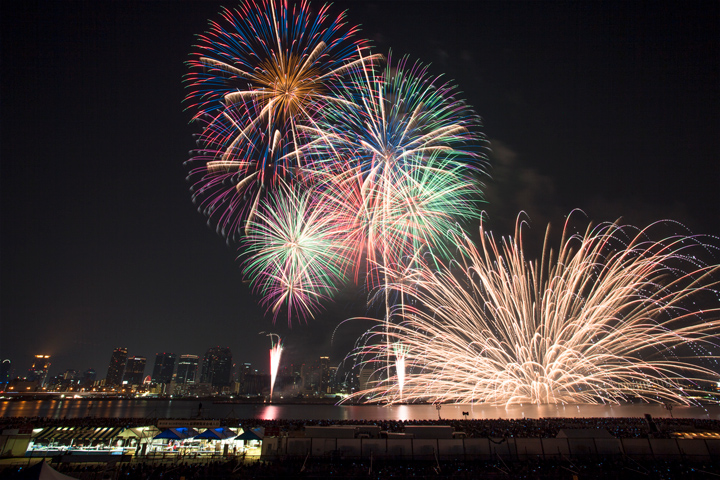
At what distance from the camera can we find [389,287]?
1193 inches

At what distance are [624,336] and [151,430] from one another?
1284 inches

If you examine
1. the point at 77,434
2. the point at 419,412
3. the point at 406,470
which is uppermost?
the point at 419,412

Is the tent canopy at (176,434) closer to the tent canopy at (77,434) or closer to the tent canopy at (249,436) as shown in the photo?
the tent canopy at (249,436)

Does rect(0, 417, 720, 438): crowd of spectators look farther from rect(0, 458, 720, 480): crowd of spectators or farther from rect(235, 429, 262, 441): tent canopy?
rect(0, 458, 720, 480): crowd of spectators

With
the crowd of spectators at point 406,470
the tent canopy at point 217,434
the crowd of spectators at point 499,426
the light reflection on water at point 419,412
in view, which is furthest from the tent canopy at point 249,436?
the light reflection on water at point 419,412

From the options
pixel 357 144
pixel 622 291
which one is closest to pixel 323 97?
pixel 357 144

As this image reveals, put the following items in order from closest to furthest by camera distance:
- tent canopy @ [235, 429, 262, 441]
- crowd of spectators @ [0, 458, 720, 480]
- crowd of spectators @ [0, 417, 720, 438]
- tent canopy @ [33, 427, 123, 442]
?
crowd of spectators @ [0, 458, 720, 480] → tent canopy @ [235, 429, 262, 441] → tent canopy @ [33, 427, 123, 442] → crowd of spectators @ [0, 417, 720, 438]

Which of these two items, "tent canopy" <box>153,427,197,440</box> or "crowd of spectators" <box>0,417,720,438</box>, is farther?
"crowd of spectators" <box>0,417,720,438</box>

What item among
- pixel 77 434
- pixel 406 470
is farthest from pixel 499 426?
pixel 77 434

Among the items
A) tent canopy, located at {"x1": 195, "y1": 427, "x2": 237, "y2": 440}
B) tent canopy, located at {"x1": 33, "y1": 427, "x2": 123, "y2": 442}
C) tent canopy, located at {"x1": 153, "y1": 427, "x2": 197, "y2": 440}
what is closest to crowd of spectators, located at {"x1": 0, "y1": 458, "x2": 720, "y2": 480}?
tent canopy, located at {"x1": 153, "y1": 427, "x2": 197, "y2": 440}

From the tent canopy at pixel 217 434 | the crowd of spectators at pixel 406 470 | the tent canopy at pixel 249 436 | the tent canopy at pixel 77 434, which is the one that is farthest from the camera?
the tent canopy at pixel 77 434

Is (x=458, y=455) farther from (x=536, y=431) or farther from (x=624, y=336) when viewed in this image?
(x=624, y=336)

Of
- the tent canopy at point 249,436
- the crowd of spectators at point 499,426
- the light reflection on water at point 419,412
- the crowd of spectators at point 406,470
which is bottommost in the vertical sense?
the crowd of spectators at point 406,470

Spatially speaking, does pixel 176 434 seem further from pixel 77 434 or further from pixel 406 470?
pixel 406 470
